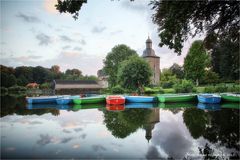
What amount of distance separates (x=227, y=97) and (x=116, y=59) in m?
42.4

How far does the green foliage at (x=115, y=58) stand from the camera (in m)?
65.4

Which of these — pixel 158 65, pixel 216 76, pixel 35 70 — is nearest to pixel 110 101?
pixel 216 76

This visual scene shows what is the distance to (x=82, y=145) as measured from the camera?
29.2ft

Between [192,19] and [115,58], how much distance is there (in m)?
57.6

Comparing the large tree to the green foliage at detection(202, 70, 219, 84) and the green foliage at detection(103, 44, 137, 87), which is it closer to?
the green foliage at detection(202, 70, 219, 84)

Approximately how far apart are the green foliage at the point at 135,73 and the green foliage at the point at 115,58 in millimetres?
15431

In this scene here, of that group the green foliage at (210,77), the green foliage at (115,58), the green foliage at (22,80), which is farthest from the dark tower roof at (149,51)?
the green foliage at (22,80)

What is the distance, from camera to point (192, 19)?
870cm

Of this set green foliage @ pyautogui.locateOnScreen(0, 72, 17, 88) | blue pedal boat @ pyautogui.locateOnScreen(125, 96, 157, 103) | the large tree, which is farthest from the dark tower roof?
blue pedal boat @ pyautogui.locateOnScreen(125, 96, 157, 103)

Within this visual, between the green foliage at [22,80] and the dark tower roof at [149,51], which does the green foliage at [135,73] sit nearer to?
the dark tower roof at [149,51]

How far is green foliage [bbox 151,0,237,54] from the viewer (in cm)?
739

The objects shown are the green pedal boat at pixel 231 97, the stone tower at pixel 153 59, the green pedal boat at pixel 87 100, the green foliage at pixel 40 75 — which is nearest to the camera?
the green pedal boat at pixel 231 97

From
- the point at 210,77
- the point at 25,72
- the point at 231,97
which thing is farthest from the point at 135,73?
the point at 25,72

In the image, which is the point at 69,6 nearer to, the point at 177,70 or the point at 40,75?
the point at 177,70
